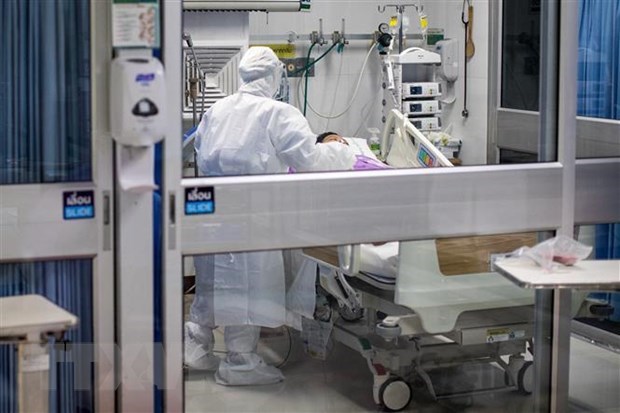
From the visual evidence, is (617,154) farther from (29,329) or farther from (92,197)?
(29,329)

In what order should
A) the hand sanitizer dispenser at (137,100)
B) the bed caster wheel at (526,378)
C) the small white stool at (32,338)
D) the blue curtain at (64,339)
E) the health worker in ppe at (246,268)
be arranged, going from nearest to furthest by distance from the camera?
the small white stool at (32,338)
the hand sanitizer dispenser at (137,100)
the blue curtain at (64,339)
the health worker in ppe at (246,268)
the bed caster wheel at (526,378)

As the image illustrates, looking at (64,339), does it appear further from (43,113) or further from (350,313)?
(350,313)

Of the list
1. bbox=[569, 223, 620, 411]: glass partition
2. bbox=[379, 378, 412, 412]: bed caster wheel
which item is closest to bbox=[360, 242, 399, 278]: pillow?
bbox=[379, 378, 412, 412]: bed caster wheel

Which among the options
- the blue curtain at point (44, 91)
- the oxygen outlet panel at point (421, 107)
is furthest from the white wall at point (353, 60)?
the blue curtain at point (44, 91)

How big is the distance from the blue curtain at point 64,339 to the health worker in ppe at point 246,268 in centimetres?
32

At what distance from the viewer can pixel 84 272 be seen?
2799mm

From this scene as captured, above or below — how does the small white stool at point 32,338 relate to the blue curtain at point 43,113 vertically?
below

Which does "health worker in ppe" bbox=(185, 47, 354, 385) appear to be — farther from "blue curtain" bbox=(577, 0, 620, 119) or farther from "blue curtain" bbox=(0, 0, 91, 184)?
"blue curtain" bbox=(577, 0, 620, 119)

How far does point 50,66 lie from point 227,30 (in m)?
1.70

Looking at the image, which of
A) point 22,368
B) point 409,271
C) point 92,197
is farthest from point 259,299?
point 22,368

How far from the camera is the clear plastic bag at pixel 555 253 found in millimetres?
2869

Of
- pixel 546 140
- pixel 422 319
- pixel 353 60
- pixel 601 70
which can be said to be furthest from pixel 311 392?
pixel 353 60

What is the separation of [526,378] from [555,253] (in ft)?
2.41

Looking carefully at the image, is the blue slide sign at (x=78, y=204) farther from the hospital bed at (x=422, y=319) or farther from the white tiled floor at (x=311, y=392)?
the hospital bed at (x=422, y=319)
